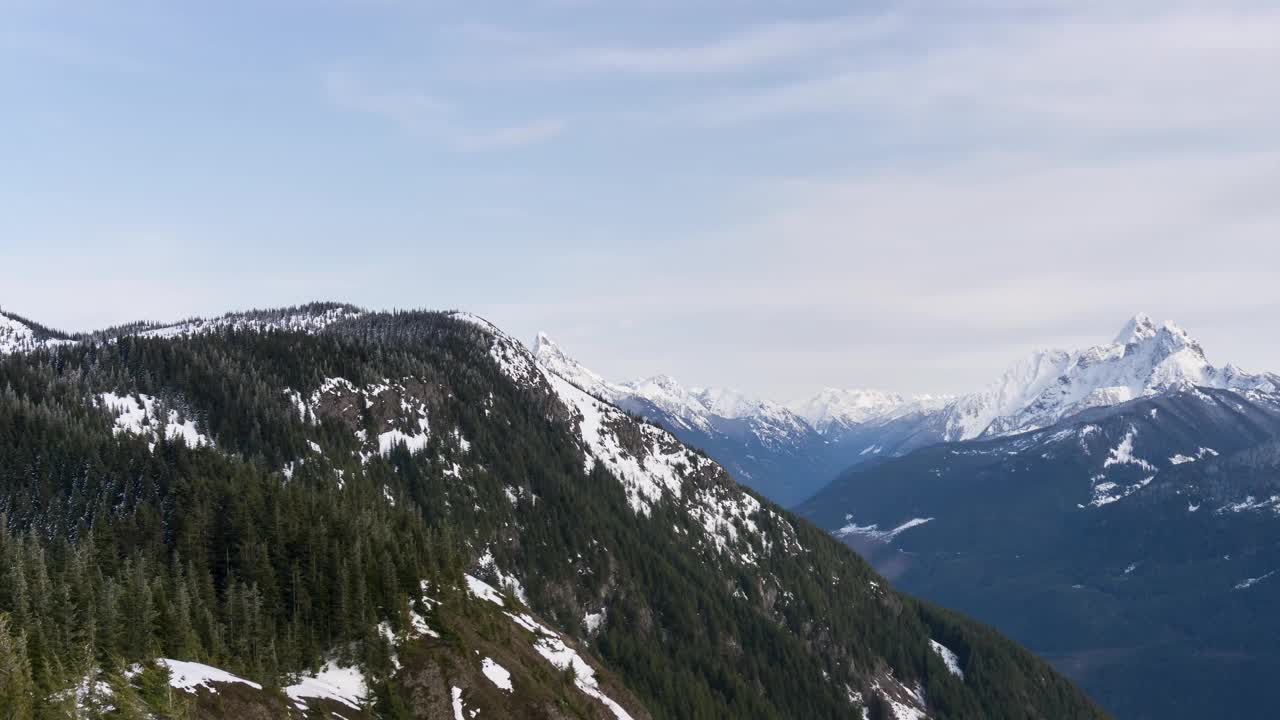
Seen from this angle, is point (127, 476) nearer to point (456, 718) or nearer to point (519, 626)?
point (519, 626)

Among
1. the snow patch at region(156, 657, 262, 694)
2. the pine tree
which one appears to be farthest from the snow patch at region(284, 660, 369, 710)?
the pine tree

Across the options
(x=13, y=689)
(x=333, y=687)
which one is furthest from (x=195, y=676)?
(x=13, y=689)

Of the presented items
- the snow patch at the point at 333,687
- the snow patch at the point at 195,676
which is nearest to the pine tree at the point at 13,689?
the snow patch at the point at 195,676

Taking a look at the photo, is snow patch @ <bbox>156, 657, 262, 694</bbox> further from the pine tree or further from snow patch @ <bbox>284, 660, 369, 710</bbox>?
the pine tree

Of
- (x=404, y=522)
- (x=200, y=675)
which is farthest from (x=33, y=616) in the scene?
(x=404, y=522)

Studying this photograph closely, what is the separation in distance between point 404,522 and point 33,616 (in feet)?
196

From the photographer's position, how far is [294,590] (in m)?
103

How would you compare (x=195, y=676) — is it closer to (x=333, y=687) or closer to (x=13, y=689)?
(x=333, y=687)

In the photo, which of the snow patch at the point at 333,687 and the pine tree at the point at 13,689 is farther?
the snow patch at the point at 333,687

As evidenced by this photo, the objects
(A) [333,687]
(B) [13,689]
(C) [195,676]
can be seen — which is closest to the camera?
(B) [13,689]

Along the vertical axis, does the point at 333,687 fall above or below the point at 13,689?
below

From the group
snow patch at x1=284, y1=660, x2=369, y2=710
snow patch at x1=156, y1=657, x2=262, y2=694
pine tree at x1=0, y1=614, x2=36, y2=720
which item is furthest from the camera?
snow patch at x1=284, y1=660, x2=369, y2=710

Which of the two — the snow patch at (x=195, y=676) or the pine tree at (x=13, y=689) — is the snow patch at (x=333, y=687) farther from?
the pine tree at (x=13, y=689)

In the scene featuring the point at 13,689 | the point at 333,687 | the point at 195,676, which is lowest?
the point at 333,687
